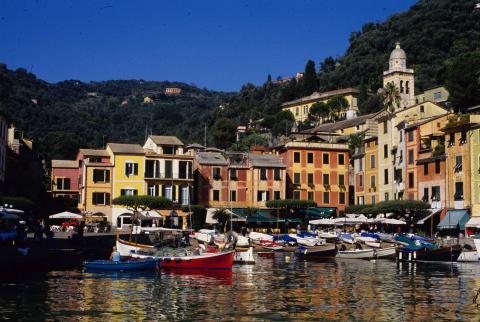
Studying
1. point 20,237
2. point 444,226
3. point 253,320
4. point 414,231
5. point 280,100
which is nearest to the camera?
point 253,320

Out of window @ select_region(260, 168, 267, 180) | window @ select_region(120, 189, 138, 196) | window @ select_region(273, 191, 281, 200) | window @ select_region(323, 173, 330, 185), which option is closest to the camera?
window @ select_region(120, 189, 138, 196)

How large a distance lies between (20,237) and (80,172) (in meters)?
37.5

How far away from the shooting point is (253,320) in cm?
2461

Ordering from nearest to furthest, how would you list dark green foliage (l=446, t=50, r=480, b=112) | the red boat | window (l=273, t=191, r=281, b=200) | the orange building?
the red boat
window (l=273, t=191, r=281, b=200)
the orange building
dark green foliage (l=446, t=50, r=480, b=112)

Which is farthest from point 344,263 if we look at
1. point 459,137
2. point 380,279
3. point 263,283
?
point 459,137

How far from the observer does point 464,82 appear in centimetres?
10244

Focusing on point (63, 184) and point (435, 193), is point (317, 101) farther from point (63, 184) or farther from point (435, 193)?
point (435, 193)

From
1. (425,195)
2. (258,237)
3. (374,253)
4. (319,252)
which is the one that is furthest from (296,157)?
(374,253)

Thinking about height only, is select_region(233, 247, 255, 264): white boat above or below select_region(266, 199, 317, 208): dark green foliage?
below

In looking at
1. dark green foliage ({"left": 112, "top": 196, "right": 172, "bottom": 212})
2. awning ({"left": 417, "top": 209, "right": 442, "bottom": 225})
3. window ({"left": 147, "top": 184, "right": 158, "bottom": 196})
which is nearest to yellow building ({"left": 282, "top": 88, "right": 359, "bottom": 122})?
window ({"left": 147, "top": 184, "right": 158, "bottom": 196})

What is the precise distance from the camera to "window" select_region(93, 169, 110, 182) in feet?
261

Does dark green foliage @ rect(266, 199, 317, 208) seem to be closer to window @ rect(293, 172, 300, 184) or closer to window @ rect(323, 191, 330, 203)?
window @ rect(293, 172, 300, 184)

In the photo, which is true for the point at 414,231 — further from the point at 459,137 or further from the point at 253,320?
the point at 253,320

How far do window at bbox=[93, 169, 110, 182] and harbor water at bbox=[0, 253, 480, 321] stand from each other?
124 feet
